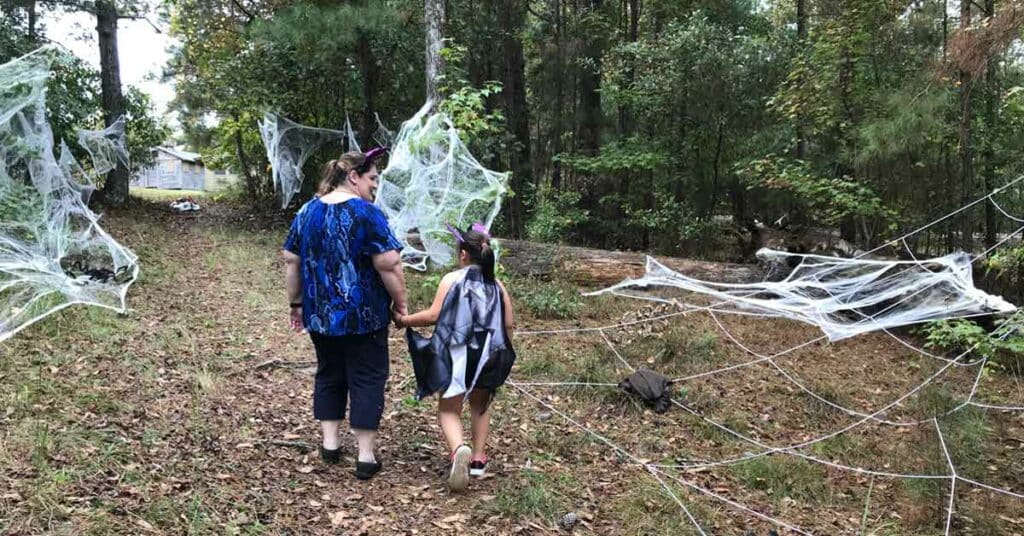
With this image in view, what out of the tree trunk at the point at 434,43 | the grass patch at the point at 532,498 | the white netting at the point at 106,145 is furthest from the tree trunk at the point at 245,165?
the grass patch at the point at 532,498

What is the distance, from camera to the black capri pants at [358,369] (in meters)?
3.00

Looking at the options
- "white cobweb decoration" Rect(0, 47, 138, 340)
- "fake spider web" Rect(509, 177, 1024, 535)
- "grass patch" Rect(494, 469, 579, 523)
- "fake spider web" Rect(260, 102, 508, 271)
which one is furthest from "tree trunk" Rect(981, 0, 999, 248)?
"white cobweb decoration" Rect(0, 47, 138, 340)

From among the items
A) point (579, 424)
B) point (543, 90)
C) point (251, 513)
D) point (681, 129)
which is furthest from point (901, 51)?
point (251, 513)

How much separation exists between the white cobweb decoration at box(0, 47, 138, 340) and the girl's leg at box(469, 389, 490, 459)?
340cm

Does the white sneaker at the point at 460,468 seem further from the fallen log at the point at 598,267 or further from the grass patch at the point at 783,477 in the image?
the fallen log at the point at 598,267

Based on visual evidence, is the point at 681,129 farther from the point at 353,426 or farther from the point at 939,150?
the point at 353,426

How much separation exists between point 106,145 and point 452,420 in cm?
1146

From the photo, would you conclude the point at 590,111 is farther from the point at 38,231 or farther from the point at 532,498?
the point at 532,498

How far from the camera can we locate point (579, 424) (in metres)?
4.38

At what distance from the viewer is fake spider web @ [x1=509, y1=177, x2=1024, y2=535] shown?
3691 millimetres

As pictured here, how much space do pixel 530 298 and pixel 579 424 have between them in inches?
108

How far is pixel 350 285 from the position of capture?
2920 millimetres

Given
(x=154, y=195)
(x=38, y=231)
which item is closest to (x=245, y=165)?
(x=154, y=195)

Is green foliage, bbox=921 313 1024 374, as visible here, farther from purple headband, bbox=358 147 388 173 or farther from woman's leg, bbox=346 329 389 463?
purple headband, bbox=358 147 388 173
